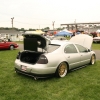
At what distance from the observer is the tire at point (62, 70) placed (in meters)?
5.38

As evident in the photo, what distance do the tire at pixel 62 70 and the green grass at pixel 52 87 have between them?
0.16 m

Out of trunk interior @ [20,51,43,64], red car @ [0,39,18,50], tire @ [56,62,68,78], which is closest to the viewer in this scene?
tire @ [56,62,68,78]

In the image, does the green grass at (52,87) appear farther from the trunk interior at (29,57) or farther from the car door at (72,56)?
the trunk interior at (29,57)

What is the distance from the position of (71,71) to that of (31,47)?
2254 millimetres

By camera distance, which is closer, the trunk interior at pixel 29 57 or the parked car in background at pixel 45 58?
the parked car in background at pixel 45 58

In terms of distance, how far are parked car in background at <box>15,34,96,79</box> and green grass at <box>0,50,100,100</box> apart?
0.96ft

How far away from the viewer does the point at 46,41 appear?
17.1 feet

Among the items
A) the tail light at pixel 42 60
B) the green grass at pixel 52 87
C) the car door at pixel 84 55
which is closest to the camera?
the green grass at pixel 52 87

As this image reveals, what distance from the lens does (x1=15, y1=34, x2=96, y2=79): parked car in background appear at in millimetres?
4992

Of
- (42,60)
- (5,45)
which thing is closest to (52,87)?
(42,60)

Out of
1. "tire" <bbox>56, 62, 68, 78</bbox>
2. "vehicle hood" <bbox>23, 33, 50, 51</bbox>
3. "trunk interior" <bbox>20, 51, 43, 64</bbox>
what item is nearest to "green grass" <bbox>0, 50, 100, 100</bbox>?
"tire" <bbox>56, 62, 68, 78</bbox>

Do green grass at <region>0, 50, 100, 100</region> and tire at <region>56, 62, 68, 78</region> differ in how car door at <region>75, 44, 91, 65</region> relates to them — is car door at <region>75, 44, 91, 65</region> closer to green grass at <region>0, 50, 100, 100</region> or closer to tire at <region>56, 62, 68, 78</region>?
green grass at <region>0, 50, 100, 100</region>

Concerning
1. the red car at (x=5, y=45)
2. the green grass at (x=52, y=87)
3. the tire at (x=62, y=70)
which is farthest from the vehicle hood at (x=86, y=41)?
the red car at (x=5, y=45)

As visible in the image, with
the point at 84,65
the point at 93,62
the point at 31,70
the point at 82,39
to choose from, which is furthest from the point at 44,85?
the point at 82,39
